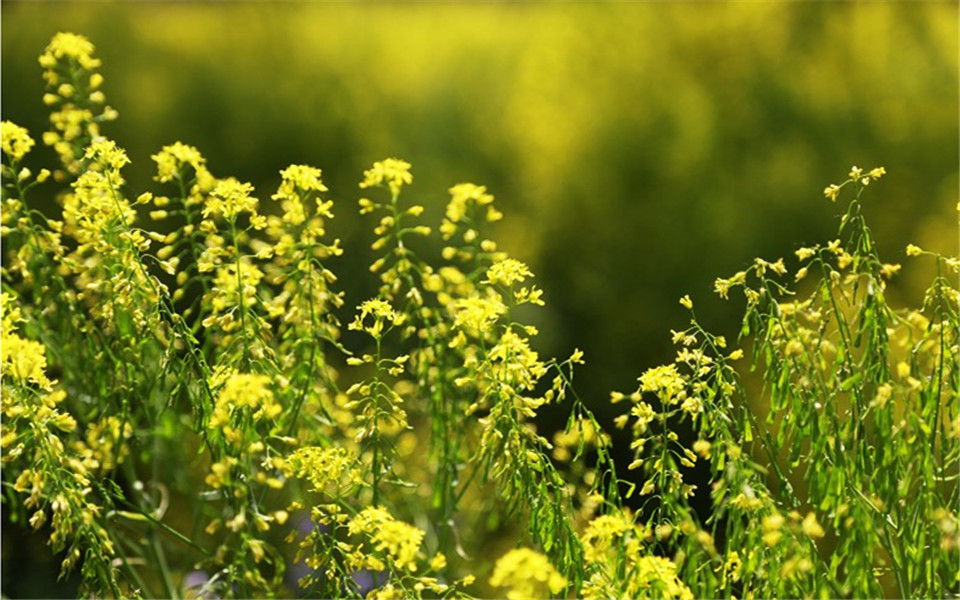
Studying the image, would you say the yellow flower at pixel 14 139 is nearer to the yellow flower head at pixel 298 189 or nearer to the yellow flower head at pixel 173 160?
the yellow flower head at pixel 173 160

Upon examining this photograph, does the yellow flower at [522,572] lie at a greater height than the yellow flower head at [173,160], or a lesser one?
lesser

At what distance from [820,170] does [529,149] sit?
1310 mm

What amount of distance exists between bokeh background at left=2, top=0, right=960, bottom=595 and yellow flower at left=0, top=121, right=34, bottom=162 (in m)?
3.01

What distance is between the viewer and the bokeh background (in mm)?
4613

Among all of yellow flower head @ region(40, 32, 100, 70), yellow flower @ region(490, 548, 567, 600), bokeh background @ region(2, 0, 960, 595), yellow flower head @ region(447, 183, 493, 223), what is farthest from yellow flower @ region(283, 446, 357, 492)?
bokeh background @ region(2, 0, 960, 595)

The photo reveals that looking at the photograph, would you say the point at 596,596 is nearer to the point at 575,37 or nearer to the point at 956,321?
the point at 956,321

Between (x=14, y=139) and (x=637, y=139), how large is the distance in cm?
342

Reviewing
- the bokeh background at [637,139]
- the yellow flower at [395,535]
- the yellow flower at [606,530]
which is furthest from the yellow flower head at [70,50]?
the bokeh background at [637,139]

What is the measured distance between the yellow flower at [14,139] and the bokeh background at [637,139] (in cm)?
301

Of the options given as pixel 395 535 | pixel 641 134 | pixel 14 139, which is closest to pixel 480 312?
pixel 395 535

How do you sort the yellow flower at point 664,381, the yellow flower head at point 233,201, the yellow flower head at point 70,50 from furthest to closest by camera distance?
the yellow flower head at point 70,50
the yellow flower head at point 233,201
the yellow flower at point 664,381

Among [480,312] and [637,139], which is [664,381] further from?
[637,139]

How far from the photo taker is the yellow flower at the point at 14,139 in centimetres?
177

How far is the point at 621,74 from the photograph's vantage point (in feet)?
16.8
